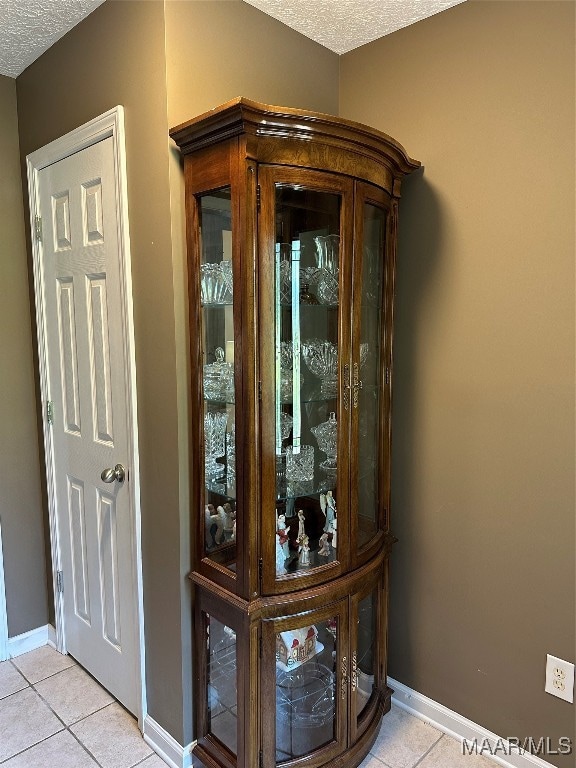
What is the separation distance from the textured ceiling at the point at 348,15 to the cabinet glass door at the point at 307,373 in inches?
28.0

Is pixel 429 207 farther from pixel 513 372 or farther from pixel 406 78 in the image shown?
pixel 513 372

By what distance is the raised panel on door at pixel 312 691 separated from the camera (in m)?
1.61

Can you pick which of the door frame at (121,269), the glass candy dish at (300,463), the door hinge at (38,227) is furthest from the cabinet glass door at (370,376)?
the door hinge at (38,227)

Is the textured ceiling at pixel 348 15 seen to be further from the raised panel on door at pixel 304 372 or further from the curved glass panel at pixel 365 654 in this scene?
the curved glass panel at pixel 365 654

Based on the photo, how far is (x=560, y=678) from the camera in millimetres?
1624

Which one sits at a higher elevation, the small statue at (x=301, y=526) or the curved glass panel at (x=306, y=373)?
the curved glass panel at (x=306, y=373)

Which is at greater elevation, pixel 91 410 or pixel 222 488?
pixel 91 410

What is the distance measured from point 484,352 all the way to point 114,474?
4.37ft

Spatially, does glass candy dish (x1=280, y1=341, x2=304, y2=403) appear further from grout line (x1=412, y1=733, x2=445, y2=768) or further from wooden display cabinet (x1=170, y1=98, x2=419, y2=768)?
grout line (x1=412, y1=733, x2=445, y2=768)

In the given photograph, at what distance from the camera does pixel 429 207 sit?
1.82m

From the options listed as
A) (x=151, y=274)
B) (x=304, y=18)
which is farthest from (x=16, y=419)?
(x=304, y=18)

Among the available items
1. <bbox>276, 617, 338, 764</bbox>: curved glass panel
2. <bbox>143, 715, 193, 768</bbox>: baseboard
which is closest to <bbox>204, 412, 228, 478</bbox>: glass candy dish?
<bbox>276, 617, 338, 764</bbox>: curved glass panel

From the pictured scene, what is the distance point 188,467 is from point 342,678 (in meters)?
0.83

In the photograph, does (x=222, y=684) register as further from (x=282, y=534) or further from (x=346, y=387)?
(x=346, y=387)
